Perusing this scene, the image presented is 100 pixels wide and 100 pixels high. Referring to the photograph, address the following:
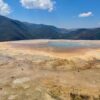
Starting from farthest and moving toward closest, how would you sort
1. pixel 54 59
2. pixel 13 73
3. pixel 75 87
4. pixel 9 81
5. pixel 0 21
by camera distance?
pixel 0 21 → pixel 54 59 → pixel 13 73 → pixel 9 81 → pixel 75 87

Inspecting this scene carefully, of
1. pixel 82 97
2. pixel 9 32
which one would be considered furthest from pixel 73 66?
pixel 9 32

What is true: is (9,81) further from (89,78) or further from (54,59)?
(54,59)

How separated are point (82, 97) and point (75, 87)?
0.58m

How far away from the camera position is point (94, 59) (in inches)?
424

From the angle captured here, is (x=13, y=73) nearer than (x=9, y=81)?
No

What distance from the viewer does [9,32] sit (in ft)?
399

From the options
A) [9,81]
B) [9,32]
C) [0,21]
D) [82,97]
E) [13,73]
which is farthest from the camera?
[0,21]

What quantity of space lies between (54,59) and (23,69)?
2.20 meters

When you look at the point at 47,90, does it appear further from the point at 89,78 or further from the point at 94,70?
the point at 94,70

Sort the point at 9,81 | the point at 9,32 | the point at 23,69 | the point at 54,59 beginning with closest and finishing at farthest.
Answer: the point at 9,81 < the point at 23,69 < the point at 54,59 < the point at 9,32

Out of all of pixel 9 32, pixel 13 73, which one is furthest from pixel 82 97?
pixel 9 32

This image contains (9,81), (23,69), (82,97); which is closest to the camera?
(82,97)

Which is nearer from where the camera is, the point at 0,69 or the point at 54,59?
the point at 0,69

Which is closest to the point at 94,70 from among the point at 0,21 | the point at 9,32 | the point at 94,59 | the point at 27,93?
the point at 94,59
